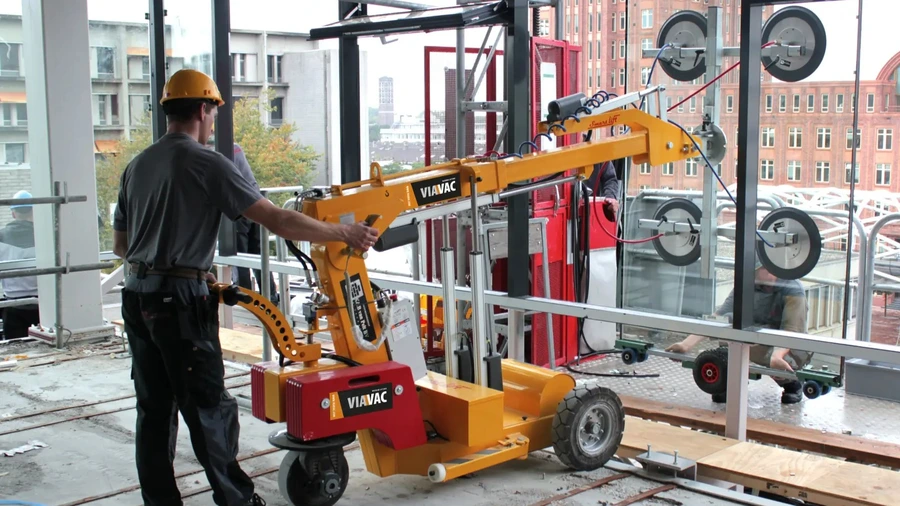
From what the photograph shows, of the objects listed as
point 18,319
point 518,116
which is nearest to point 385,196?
point 518,116

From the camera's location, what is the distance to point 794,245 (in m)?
5.13

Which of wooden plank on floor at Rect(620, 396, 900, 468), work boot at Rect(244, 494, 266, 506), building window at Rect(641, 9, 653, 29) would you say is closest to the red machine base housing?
work boot at Rect(244, 494, 266, 506)

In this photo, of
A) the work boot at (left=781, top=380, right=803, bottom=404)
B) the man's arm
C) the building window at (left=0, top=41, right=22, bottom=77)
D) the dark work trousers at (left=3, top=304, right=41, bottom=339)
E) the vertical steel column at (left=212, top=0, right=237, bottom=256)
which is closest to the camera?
the man's arm

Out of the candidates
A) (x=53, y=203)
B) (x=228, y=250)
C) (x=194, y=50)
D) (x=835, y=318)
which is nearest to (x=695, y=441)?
(x=835, y=318)

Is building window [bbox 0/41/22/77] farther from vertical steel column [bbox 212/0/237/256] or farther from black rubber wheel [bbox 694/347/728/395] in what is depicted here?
black rubber wheel [bbox 694/347/728/395]

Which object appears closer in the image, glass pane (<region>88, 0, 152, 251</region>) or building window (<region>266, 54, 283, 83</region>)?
glass pane (<region>88, 0, 152, 251</region>)

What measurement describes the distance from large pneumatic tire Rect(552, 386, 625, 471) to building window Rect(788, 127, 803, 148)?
2.10 m

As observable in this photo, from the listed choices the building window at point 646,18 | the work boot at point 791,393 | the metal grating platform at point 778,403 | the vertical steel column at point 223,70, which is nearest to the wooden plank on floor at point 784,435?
the metal grating platform at point 778,403

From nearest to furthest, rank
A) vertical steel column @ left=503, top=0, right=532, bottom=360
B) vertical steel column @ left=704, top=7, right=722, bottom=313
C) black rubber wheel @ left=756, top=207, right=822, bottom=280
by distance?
black rubber wheel @ left=756, top=207, right=822, bottom=280, vertical steel column @ left=503, top=0, right=532, bottom=360, vertical steel column @ left=704, top=7, right=722, bottom=313

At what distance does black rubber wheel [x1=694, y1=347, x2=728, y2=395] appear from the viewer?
5859mm

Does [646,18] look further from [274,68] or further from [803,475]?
[274,68]

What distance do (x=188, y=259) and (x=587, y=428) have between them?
194cm

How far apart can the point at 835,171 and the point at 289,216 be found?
338cm

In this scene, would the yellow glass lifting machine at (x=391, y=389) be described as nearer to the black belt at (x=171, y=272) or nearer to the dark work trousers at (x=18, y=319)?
the black belt at (x=171, y=272)
